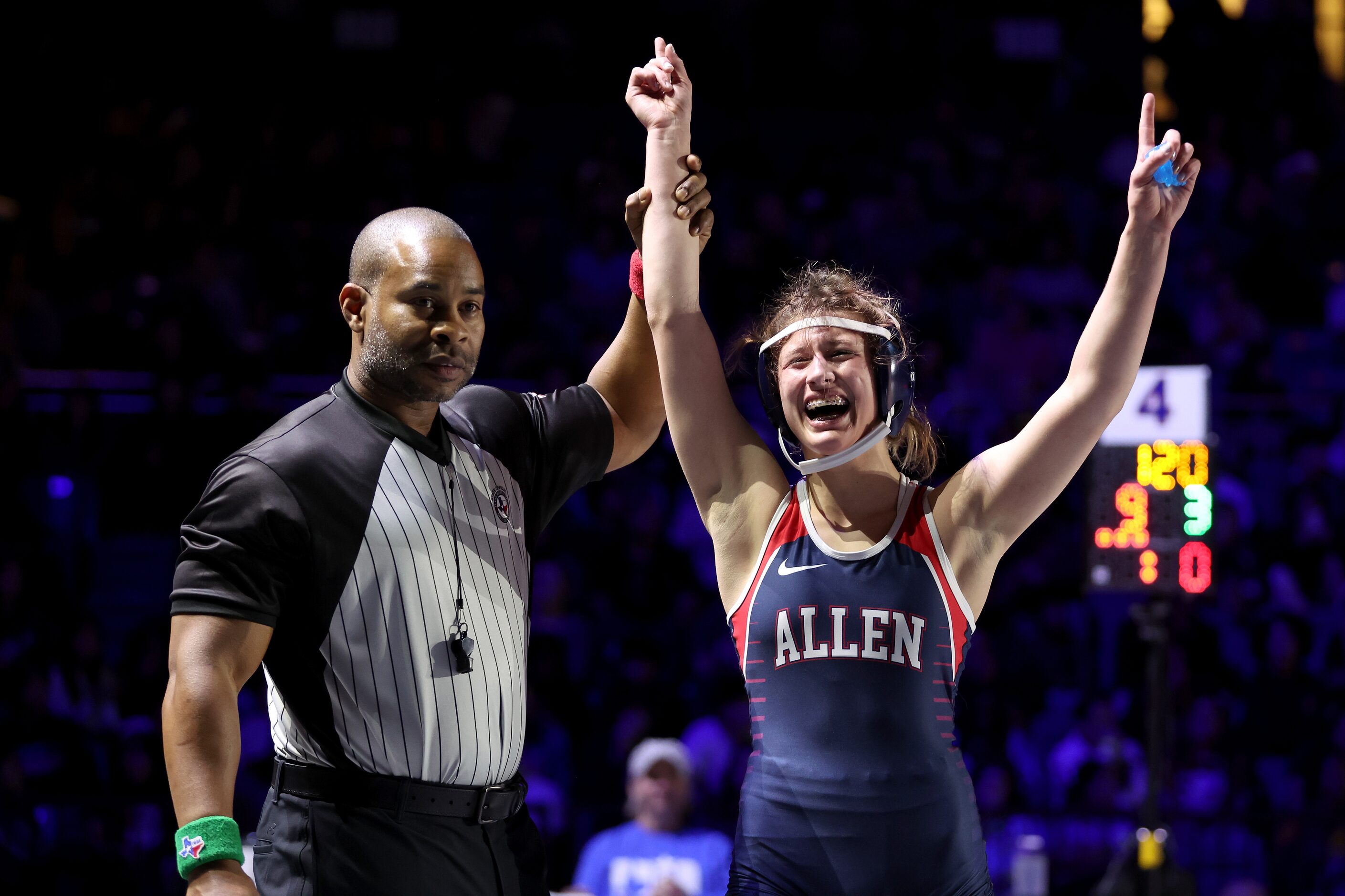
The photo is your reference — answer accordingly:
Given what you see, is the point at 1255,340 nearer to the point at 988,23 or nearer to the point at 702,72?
the point at 988,23

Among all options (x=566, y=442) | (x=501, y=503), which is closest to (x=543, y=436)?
(x=566, y=442)

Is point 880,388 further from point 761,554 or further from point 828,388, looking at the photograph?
point 761,554

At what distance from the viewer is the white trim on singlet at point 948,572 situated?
257cm

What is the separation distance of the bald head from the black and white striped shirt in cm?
25

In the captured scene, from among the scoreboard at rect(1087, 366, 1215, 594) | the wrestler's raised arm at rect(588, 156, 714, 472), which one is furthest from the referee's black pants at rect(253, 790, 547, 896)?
the scoreboard at rect(1087, 366, 1215, 594)

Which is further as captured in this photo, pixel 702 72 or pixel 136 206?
pixel 702 72

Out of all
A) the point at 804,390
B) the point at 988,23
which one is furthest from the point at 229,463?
the point at 988,23

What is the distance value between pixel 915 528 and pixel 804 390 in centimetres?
33

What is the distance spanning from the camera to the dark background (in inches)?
287

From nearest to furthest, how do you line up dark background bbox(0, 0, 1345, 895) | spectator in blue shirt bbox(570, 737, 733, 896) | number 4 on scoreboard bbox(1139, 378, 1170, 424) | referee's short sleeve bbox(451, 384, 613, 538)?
referee's short sleeve bbox(451, 384, 613, 538)
spectator in blue shirt bbox(570, 737, 733, 896)
number 4 on scoreboard bbox(1139, 378, 1170, 424)
dark background bbox(0, 0, 1345, 895)

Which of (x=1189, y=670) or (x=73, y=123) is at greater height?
(x=73, y=123)

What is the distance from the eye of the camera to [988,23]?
10.7 metres

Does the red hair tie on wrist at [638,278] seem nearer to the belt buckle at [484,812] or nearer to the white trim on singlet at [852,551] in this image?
the white trim on singlet at [852,551]

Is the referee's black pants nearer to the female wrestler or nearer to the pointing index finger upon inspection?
the female wrestler
